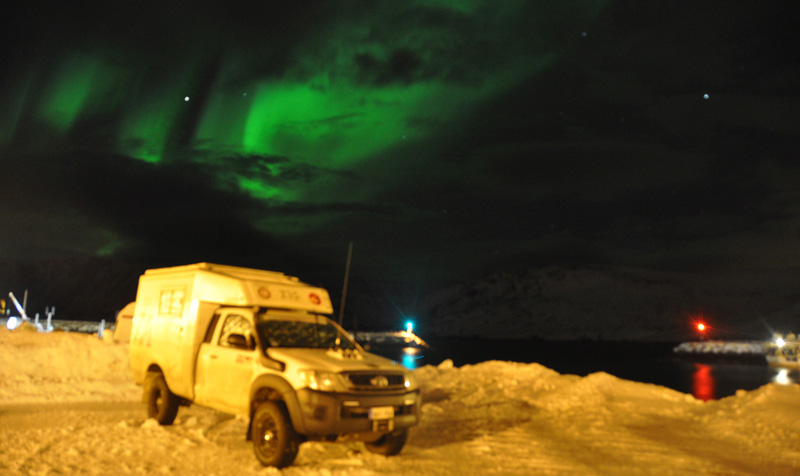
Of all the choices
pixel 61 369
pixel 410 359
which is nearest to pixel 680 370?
pixel 410 359

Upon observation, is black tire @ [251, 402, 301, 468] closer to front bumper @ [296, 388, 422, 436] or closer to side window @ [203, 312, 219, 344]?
front bumper @ [296, 388, 422, 436]

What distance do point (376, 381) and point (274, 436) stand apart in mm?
1422

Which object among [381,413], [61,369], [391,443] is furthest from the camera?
[61,369]

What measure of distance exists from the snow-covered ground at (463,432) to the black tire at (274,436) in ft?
0.59

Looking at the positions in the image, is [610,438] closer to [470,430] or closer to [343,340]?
[470,430]

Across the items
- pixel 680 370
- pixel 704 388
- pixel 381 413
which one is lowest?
pixel 704 388

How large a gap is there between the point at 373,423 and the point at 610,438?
4.82 meters

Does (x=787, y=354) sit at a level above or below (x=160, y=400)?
above

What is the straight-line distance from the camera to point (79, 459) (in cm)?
706

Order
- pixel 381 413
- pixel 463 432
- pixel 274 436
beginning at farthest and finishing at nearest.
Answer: pixel 463 432
pixel 381 413
pixel 274 436

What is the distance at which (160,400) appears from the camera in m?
9.32

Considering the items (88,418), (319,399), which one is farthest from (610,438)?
(88,418)

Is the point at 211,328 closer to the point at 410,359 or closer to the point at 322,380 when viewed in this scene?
the point at 322,380

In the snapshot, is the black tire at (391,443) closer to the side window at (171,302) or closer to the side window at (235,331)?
the side window at (235,331)
